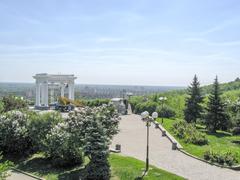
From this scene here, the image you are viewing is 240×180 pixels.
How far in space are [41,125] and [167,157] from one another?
786cm

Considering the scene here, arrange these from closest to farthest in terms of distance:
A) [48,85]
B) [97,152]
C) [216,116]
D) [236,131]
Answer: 1. [97,152]
2. [236,131]
3. [216,116]
4. [48,85]

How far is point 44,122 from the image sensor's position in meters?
19.8

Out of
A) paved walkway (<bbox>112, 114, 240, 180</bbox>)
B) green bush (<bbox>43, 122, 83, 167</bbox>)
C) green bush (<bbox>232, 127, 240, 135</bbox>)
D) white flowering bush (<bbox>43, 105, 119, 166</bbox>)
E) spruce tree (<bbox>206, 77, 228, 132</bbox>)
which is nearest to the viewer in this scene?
paved walkway (<bbox>112, 114, 240, 180</bbox>)

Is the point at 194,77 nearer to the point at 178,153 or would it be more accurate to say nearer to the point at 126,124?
the point at 126,124

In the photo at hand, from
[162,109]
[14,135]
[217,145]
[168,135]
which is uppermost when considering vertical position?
[162,109]

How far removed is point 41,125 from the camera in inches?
781

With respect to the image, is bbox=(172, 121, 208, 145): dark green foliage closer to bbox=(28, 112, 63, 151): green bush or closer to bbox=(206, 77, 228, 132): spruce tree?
bbox=(206, 77, 228, 132): spruce tree

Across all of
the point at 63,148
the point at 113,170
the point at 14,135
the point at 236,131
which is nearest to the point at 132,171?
the point at 113,170

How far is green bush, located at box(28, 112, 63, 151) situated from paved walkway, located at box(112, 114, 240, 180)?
4.61 m

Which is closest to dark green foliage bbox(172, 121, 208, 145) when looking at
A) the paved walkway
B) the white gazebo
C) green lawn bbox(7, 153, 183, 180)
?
the paved walkway

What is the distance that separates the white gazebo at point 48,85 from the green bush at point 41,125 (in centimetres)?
1849

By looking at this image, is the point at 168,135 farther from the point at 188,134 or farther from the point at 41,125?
the point at 41,125

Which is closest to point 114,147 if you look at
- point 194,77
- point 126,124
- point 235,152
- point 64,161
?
point 64,161

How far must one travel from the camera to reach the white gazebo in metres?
38.9
